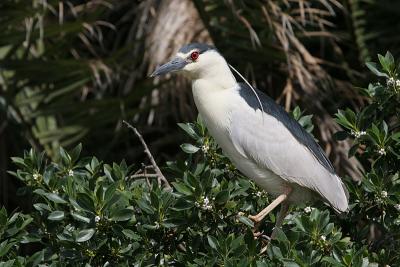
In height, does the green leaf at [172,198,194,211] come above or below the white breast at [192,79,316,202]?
above

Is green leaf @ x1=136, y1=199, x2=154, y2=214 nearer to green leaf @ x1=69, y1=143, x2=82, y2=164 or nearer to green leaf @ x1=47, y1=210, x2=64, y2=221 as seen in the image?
green leaf @ x1=47, y1=210, x2=64, y2=221

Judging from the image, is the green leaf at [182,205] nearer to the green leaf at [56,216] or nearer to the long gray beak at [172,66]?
the green leaf at [56,216]

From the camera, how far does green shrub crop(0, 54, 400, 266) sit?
2.86m

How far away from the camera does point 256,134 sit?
3.46 m

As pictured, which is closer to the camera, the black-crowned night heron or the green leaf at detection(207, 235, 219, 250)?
the green leaf at detection(207, 235, 219, 250)

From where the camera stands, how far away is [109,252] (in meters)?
2.97

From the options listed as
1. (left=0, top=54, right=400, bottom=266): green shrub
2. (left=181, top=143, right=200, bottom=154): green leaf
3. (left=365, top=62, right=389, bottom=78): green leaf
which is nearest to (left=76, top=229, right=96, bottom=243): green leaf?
(left=0, top=54, right=400, bottom=266): green shrub

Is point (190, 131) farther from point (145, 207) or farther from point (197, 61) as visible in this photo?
point (145, 207)

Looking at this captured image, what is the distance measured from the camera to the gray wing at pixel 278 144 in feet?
11.1

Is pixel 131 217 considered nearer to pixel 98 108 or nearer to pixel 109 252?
pixel 109 252

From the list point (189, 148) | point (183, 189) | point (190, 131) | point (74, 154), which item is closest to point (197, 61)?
point (190, 131)

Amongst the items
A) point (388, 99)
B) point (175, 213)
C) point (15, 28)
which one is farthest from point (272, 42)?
point (175, 213)

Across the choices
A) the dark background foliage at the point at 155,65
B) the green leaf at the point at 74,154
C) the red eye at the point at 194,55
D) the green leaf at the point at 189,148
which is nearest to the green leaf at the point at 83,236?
the green leaf at the point at 74,154

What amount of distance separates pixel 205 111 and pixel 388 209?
0.77m
